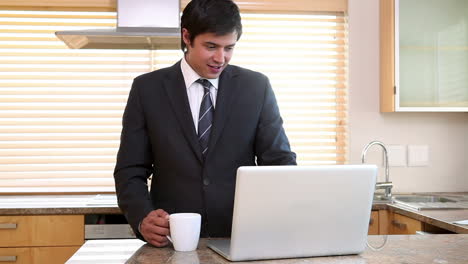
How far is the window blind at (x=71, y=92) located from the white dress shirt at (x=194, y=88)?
1639 mm

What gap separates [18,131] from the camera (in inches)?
140

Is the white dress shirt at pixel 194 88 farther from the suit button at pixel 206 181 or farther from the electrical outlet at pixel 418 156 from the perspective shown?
the electrical outlet at pixel 418 156

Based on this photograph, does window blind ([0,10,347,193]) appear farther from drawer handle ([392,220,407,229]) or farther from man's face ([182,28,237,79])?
man's face ([182,28,237,79])

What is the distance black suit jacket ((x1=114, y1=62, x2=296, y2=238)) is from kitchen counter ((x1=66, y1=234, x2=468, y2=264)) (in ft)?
0.76

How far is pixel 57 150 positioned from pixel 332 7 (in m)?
1.85

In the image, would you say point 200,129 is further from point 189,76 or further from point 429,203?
point 429,203

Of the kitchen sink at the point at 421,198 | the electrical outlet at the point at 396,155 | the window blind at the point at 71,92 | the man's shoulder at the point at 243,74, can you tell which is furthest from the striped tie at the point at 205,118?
the electrical outlet at the point at 396,155

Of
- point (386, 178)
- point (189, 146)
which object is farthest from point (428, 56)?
point (189, 146)

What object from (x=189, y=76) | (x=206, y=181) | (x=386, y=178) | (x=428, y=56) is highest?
(x=428, y=56)

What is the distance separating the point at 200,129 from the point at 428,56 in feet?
6.53

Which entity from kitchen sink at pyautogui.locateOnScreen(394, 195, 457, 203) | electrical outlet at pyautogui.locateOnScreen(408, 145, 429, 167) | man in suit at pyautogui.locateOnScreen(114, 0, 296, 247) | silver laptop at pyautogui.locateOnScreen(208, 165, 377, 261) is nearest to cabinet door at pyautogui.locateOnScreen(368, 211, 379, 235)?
kitchen sink at pyautogui.locateOnScreen(394, 195, 457, 203)

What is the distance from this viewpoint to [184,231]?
1.52 meters

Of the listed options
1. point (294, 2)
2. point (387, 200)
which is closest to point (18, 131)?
point (294, 2)

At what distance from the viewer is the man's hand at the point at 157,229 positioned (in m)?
1.59
